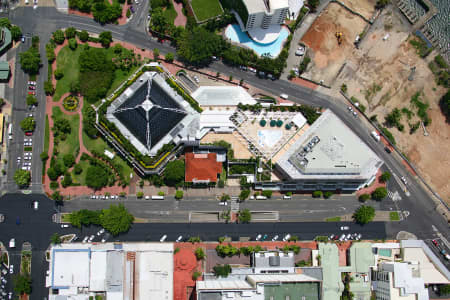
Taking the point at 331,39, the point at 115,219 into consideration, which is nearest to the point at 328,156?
the point at 331,39

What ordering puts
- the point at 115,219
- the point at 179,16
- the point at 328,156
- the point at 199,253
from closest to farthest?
the point at 328,156
the point at 115,219
the point at 199,253
the point at 179,16

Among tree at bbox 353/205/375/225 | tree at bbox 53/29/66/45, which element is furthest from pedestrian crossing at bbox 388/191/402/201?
tree at bbox 53/29/66/45

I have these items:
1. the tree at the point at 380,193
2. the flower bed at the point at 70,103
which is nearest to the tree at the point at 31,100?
the flower bed at the point at 70,103

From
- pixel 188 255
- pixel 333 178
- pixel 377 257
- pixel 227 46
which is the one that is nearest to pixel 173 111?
pixel 227 46

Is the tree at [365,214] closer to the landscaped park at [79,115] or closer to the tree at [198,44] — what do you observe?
the tree at [198,44]

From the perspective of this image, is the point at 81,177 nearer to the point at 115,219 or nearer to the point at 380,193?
the point at 115,219

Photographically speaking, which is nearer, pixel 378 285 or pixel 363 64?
pixel 378 285

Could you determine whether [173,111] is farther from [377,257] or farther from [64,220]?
[377,257]
